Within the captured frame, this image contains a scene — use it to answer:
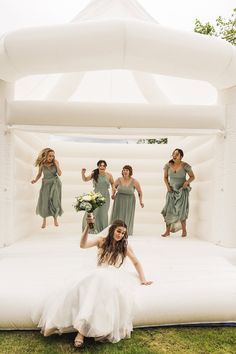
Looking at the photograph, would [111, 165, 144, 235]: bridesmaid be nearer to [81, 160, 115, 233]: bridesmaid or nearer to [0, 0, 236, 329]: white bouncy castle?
[81, 160, 115, 233]: bridesmaid

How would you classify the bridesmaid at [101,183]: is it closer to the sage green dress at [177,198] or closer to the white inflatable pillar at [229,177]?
the sage green dress at [177,198]

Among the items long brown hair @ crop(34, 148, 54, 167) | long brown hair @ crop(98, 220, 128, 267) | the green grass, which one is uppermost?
long brown hair @ crop(34, 148, 54, 167)

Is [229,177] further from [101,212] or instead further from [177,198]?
[101,212]

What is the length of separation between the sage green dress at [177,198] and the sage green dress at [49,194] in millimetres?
1792

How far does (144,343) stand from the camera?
2.80 metres

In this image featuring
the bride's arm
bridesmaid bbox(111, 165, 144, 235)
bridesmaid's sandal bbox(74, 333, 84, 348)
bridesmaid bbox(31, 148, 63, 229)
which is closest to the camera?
bridesmaid's sandal bbox(74, 333, 84, 348)

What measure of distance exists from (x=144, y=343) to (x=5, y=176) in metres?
2.80

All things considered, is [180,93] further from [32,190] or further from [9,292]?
[9,292]

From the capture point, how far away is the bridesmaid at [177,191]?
19.1ft

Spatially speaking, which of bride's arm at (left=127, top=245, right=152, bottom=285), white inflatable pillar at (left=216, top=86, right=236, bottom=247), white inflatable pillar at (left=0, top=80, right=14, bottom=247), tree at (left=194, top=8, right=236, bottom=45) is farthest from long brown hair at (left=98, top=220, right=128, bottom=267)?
tree at (left=194, top=8, right=236, bottom=45)

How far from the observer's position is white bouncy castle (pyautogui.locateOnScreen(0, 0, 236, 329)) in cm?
314

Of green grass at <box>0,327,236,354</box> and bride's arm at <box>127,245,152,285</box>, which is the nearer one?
green grass at <box>0,327,236,354</box>

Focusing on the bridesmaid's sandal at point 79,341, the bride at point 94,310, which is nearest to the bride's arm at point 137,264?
the bride at point 94,310

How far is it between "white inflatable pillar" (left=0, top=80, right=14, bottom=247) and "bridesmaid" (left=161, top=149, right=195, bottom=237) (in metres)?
2.46
